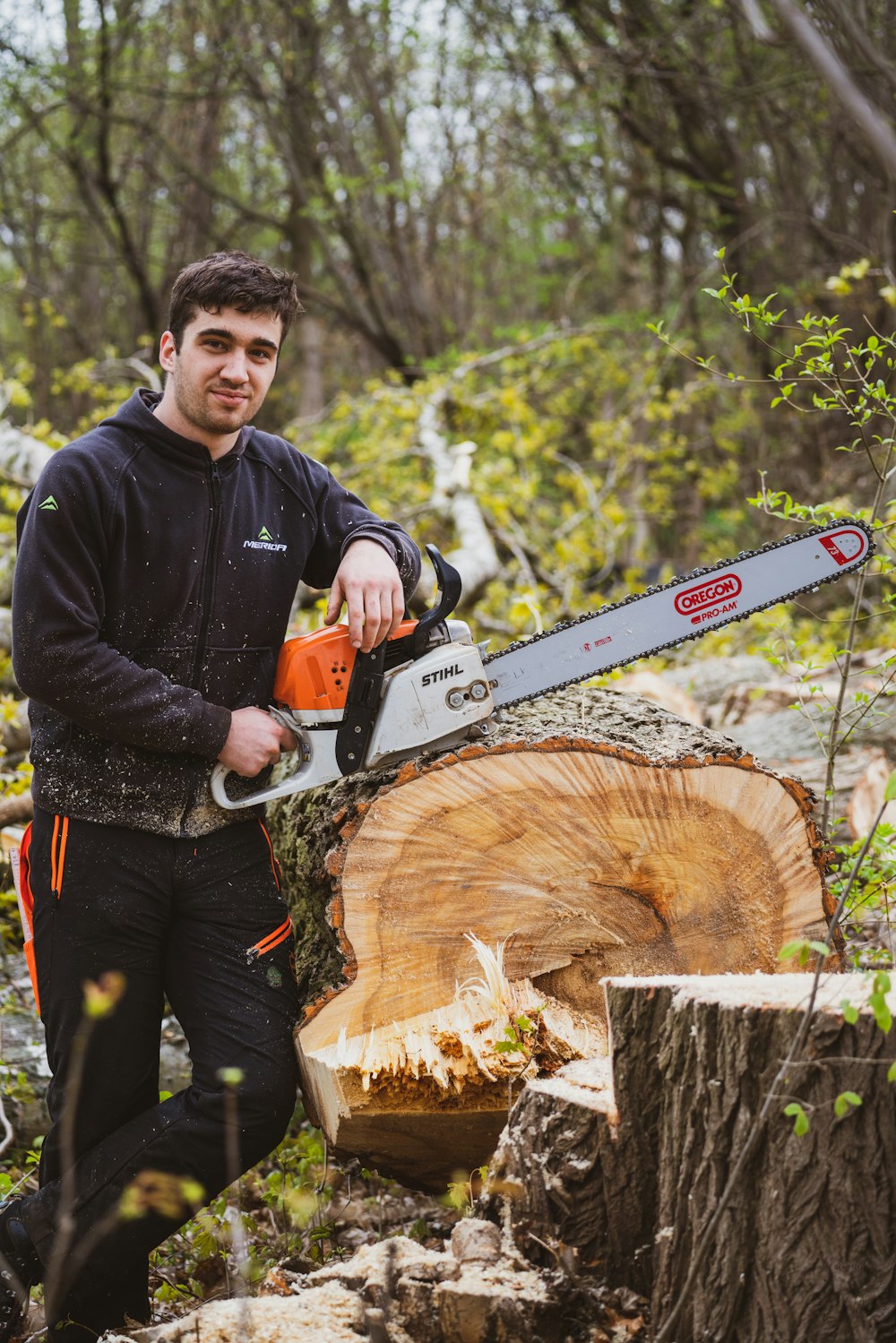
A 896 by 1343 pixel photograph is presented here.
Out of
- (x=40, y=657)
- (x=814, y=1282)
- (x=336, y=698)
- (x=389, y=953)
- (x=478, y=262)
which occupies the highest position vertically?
(x=478, y=262)

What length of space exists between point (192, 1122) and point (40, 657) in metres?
1.00

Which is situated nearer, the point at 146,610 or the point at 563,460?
the point at 146,610

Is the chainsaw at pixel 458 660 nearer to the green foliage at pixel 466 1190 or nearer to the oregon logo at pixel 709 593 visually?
the oregon logo at pixel 709 593

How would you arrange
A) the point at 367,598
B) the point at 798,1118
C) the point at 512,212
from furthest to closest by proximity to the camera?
1. the point at 512,212
2. the point at 367,598
3. the point at 798,1118

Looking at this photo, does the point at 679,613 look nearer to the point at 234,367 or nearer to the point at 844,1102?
the point at 234,367

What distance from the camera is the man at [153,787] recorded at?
224 cm

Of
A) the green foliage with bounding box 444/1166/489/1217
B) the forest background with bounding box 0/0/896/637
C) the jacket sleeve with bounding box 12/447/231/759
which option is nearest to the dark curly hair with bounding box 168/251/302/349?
the jacket sleeve with bounding box 12/447/231/759

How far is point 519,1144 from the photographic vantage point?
6.35 ft

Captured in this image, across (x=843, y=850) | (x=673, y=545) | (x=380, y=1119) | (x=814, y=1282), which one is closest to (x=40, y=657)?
(x=380, y=1119)

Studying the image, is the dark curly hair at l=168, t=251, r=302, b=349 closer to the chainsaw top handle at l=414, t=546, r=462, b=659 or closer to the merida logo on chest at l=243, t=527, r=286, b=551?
the merida logo on chest at l=243, t=527, r=286, b=551

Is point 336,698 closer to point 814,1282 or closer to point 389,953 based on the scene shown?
point 389,953

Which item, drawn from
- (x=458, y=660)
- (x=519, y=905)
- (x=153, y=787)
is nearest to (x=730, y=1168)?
(x=519, y=905)

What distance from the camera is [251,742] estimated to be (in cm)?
237

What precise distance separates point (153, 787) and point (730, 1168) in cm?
135
